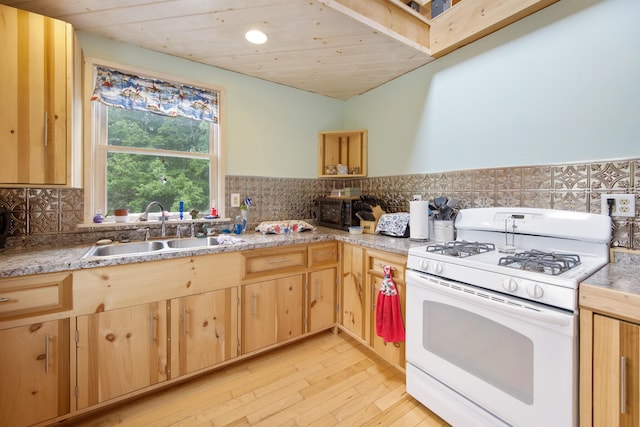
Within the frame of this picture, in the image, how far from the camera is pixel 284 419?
1.41 metres

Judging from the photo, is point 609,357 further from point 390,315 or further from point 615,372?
point 390,315

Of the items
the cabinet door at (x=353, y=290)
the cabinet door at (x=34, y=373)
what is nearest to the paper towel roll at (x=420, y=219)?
the cabinet door at (x=353, y=290)

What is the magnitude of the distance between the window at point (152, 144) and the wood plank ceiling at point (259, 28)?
0.29 metres

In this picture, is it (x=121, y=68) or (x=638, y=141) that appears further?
(x=121, y=68)

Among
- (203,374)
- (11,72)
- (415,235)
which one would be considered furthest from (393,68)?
(203,374)

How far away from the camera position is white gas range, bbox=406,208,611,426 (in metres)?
0.95

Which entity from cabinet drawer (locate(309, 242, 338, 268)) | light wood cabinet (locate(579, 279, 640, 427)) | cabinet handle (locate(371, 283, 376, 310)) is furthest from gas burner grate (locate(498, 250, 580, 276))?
cabinet drawer (locate(309, 242, 338, 268))

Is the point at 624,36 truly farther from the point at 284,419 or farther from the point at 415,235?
the point at 284,419

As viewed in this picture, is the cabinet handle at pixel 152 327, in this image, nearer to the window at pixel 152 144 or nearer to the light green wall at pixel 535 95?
the window at pixel 152 144

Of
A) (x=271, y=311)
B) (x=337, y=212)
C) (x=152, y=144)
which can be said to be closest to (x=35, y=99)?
(x=152, y=144)

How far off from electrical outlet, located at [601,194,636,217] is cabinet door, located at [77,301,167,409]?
2449 mm

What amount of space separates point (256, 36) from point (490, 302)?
2.15 m

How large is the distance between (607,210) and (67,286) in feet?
8.97

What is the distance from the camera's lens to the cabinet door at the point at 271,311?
1.81 meters
